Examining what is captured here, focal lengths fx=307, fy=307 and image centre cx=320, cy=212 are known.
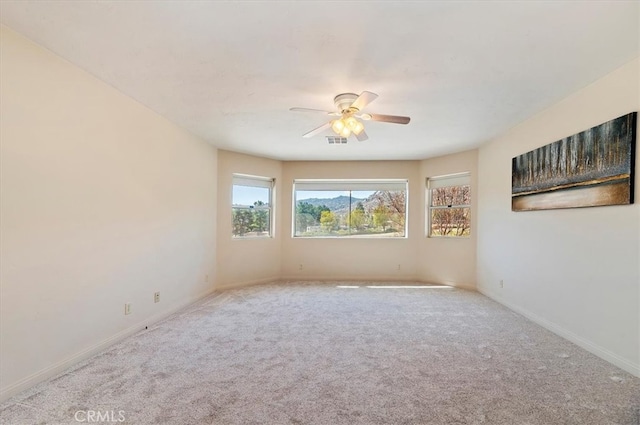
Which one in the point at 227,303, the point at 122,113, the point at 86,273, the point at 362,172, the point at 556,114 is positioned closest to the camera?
the point at 86,273

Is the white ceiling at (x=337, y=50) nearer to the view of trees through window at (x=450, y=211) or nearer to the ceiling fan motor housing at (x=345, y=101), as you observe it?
the ceiling fan motor housing at (x=345, y=101)

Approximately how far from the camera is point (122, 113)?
2.96 m

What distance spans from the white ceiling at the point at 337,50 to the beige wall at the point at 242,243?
1.93m

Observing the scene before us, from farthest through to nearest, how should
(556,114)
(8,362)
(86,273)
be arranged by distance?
(556,114) < (86,273) < (8,362)

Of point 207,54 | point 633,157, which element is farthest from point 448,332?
point 207,54

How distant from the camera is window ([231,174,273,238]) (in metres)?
5.50

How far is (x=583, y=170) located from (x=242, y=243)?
4.72m

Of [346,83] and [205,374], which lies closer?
[205,374]

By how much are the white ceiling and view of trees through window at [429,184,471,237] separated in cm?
213

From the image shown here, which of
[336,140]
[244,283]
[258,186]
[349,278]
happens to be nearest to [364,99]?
[336,140]

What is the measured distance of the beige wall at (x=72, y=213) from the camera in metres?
2.02

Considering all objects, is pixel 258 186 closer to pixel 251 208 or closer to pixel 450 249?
pixel 251 208

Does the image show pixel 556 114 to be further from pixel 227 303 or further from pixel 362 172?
pixel 227 303

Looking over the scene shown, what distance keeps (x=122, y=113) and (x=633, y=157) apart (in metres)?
4.38
